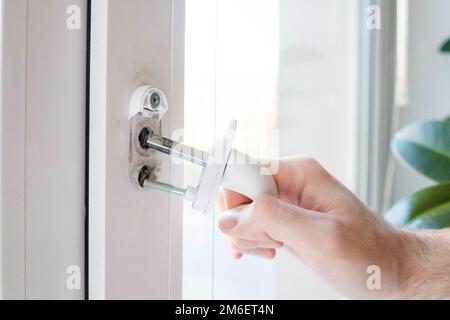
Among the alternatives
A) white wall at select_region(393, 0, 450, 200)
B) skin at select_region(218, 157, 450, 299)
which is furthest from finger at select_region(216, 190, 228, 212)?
white wall at select_region(393, 0, 450, 200)

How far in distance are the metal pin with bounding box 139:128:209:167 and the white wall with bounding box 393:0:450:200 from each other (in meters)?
0.69

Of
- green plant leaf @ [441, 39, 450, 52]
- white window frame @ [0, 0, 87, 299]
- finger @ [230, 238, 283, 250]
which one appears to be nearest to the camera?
white window frame @ [0, 0, 87, 299]

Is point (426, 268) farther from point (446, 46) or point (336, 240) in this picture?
point (446, 46)

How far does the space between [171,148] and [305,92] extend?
506 millimetres

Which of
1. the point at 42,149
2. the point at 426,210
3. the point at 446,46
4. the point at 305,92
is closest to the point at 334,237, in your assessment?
the point at 42,149

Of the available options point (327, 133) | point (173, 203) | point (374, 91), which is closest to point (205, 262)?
point (173, 203)

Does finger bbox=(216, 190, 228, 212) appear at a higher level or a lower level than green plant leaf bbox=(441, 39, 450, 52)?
lower

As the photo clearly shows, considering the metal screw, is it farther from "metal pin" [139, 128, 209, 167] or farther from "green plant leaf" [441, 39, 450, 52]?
"green plant leaf" [441, 39, 450, 52]

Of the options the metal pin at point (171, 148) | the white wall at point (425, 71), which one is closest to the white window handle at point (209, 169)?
the metal pin at point (171, 148)

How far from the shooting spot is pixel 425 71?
2.82 feet

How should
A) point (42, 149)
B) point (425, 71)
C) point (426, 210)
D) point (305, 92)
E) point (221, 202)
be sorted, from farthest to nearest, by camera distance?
point (425, 71) < point (305, 92) < point (426, 210) < point (221, 202) < point (42, 149)

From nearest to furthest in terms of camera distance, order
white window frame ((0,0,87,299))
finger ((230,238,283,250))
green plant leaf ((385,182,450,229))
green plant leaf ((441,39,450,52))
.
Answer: white window frame ((0,0,87,299)), finger ((230,238,283,250)), green plant leaf ((385,182,450,229)), green plant leaf ((441,39,450,52))

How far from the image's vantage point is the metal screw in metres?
0.29

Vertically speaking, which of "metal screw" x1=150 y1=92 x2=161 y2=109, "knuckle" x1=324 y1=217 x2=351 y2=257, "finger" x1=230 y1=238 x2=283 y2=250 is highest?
"metal screw" x1=150 y1=92 x2=161 y2=109
